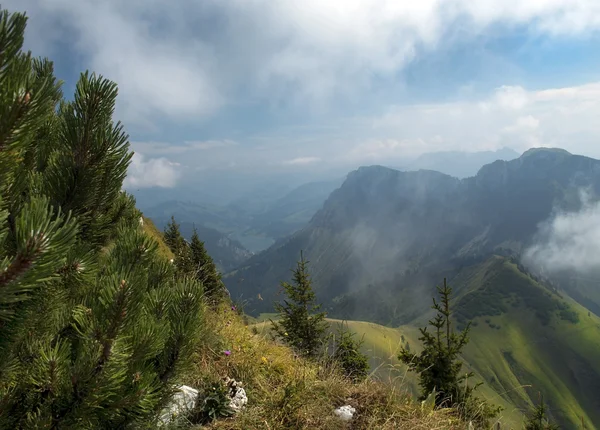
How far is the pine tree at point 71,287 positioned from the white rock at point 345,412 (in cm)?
280

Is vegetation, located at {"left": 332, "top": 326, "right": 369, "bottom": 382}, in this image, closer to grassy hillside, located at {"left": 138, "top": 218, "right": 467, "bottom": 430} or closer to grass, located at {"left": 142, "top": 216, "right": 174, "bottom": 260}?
grassy hillside, located at {"left": 138, "top": 218, "right": 467, "bottom": 430}

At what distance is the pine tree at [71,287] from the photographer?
1602 mm

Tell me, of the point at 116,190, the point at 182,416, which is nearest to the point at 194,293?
the point at 116,190

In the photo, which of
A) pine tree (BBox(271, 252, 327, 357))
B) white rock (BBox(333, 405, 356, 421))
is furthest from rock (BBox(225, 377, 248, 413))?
pine tree (BBox(271, 252, 327, 357))

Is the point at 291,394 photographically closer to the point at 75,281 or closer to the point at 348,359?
the point at 75,281

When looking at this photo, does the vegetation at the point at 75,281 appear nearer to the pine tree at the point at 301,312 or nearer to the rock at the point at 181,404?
the rock at the point at 181,404

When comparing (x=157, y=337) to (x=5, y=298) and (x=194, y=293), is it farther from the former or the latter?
(x=5, y=298)

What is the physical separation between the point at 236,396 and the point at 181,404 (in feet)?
2.52

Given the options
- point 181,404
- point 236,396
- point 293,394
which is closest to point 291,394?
point 293,394

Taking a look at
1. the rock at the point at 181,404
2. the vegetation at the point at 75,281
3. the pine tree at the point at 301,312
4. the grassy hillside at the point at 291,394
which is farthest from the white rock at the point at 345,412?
the pine tree at the point at 301,312

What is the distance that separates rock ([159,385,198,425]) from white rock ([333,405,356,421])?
1.96m

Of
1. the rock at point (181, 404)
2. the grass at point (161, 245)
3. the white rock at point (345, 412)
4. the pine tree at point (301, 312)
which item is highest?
the grass at point (161, 245)

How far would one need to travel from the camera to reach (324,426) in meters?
4.55

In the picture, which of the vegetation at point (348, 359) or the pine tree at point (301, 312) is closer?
the vegetation at point (348, 359)
